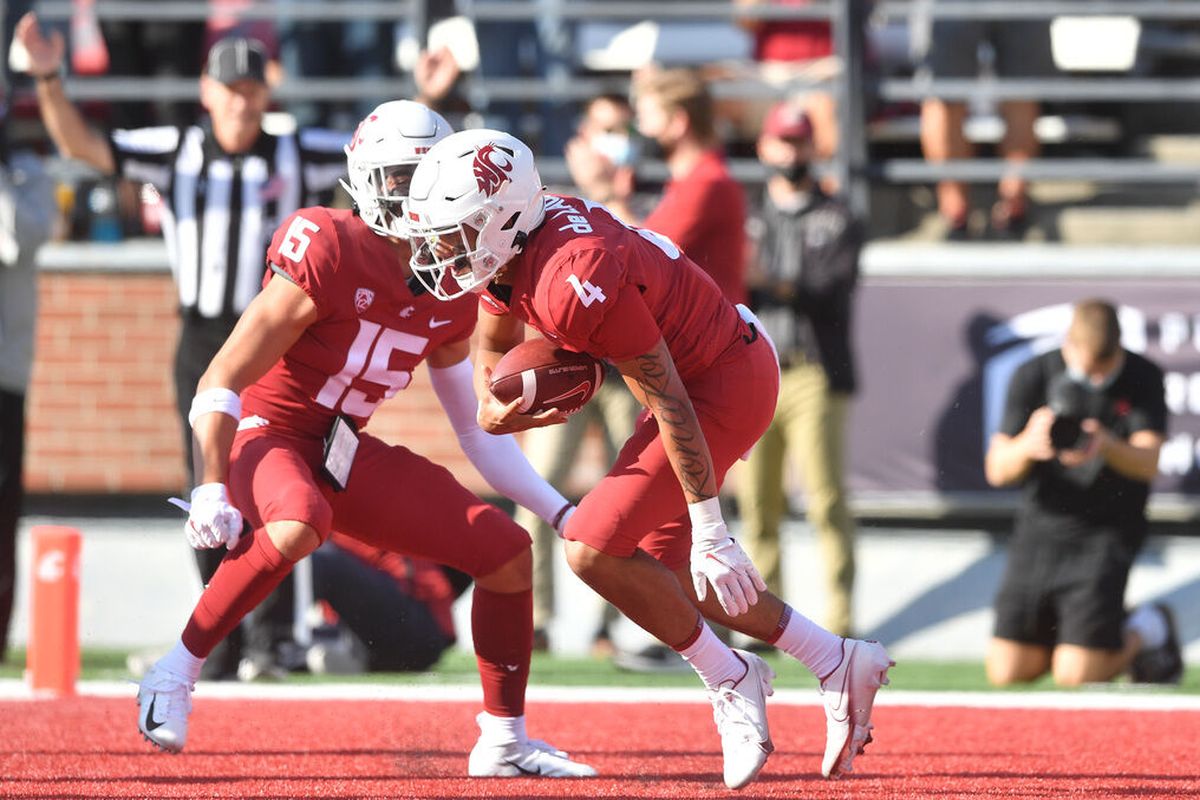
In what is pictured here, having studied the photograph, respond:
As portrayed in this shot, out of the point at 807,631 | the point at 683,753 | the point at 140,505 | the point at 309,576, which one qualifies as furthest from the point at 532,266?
the point at 140,505

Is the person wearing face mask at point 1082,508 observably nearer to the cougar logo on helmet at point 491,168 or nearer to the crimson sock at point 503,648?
the crimson sock at point 503,648

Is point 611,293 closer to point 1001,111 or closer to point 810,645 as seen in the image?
point 810,645

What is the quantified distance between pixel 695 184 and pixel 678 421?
109 inches

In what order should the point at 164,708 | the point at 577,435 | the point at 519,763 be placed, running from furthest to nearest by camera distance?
the point at 577,435, the point at 519,763, the point at 164,708

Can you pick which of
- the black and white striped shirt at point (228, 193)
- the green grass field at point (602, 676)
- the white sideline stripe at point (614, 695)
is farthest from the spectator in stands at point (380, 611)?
the black and white striped shirt at point (228, 193)

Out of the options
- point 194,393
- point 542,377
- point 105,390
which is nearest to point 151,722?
point 542,377

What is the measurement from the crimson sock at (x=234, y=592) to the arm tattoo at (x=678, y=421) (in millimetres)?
999

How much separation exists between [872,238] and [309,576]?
10.8 feet

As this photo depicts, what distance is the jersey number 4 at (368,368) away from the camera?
4.88 meters

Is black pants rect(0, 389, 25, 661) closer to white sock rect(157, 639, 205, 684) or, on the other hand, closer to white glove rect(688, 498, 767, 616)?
white sock rect(157, 639, 205, 684)

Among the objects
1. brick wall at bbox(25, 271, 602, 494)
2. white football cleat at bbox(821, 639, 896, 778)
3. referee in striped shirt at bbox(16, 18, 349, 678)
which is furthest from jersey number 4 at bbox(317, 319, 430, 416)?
brick wall at bbox(25, 271, 602, 494)

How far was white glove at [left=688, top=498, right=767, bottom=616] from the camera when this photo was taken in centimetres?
438

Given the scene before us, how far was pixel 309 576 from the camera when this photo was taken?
732 cm

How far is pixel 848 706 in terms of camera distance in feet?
15.3
